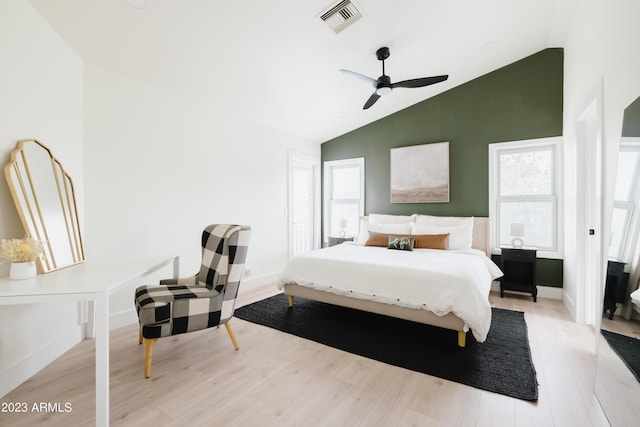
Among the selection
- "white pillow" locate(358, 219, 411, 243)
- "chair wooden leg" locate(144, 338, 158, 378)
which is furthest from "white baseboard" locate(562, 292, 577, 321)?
"chair wooden leg" locate(144, 338, 158, 378)

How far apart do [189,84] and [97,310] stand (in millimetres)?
2608

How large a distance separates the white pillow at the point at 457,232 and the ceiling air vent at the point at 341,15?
2748 millimetres

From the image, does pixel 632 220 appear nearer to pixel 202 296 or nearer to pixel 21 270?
pixel 202 296

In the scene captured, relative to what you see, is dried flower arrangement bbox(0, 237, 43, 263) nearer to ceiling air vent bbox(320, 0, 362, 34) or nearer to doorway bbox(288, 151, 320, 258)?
ceiling air vent bbox(320, 0, 362, 34)

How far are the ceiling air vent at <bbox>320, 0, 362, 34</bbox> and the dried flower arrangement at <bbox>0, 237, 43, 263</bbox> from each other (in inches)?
109

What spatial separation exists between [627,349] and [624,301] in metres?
0.25

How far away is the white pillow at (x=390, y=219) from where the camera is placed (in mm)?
4516

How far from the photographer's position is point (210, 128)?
3.57 meters

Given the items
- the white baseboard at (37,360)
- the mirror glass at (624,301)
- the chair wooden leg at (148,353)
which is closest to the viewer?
the mirror glass at (624,301)

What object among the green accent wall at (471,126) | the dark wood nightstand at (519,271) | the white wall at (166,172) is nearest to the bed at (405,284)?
the dark wood nightstand at (519,271)

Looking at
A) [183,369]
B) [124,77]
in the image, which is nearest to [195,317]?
[183,369]

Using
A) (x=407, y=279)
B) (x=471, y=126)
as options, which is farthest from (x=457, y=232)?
(x=407, y=279)

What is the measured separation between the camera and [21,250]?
1.63 m

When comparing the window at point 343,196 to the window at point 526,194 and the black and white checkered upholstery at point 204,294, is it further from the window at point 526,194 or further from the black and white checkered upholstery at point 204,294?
the black and white checkered upholstery at point 204,294
